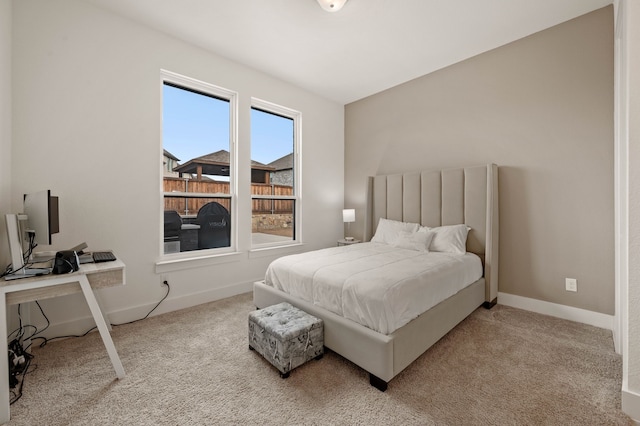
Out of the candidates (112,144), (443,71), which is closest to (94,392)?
(112,144)

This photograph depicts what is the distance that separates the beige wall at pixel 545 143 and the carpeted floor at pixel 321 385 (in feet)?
2.17

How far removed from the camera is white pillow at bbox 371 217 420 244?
3.53 metres

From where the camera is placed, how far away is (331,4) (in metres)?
2.29

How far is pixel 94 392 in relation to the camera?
168 centimetres

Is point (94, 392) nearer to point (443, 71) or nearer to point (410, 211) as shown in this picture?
point (410, 211)

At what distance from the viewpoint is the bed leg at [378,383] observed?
66.3 inches

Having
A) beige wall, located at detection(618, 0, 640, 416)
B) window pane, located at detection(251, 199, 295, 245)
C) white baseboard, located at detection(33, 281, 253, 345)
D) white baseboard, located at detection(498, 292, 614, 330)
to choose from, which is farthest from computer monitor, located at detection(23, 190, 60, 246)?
white baseboard, located at detection(498, 292, 614, 330)

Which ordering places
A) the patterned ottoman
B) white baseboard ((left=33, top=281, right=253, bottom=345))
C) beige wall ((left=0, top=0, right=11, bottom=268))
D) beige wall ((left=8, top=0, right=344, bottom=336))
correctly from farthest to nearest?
white baseboard ((left=33, top=281, right=253, bottom=345)) < beige wall ((left=8, top=0, right=344, bottom=336)) < beige wall ((left=0, top=0, right=11, bottom=268)) < the patterned ottoman

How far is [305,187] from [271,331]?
8.88 ft

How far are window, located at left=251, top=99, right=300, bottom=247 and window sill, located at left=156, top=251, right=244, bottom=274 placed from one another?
0.44 metres

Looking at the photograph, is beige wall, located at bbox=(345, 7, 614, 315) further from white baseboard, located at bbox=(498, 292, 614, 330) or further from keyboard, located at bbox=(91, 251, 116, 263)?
keyboard, located at bbox=(91, 251, 116, 263)

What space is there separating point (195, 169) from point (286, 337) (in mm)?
2349

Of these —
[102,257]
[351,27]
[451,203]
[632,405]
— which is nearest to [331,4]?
[351,27]

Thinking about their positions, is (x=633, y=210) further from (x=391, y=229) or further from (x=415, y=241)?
(x=391, y=229)
